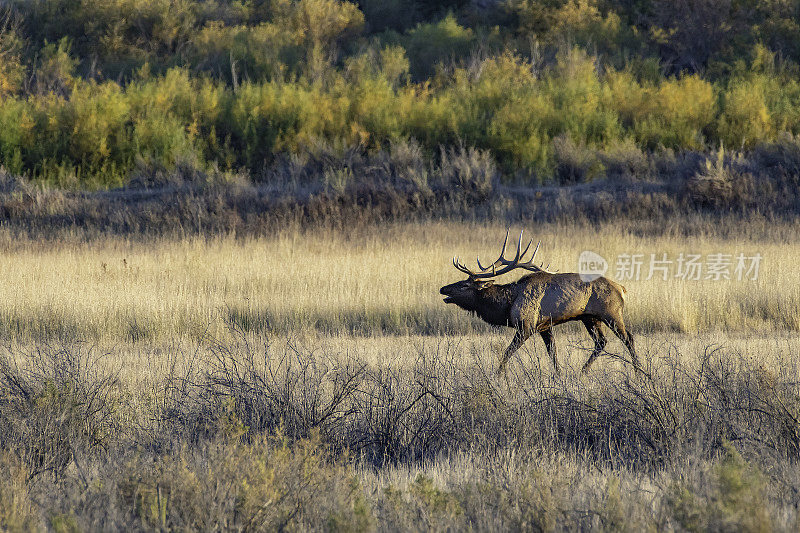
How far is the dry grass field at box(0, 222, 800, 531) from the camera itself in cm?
494

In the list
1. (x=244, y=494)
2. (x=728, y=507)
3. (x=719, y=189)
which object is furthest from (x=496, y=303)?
(x=719, y=189)

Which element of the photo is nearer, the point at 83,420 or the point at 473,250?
the point at 83,420

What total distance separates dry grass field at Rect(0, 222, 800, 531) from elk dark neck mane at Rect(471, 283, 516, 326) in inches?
19.2

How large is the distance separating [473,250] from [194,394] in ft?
33.4

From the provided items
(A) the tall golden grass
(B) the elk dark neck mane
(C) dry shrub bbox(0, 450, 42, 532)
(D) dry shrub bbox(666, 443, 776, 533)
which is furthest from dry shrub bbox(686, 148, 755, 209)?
(C) dry shrub bbox(0, 450, 42, 532)

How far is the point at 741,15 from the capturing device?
122ft

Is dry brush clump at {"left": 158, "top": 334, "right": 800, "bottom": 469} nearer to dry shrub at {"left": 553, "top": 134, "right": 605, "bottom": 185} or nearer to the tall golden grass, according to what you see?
the tall golden grass

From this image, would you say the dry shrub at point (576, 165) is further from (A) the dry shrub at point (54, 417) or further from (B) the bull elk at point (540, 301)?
(A) the dry shrub at point (54, 417)

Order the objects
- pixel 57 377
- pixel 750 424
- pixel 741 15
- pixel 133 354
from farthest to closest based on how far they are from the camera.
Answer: pixel 741 15 < pixel 133 354 < pixel 57 377 < pixel 750 424

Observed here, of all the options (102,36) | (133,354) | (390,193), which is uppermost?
(102,36)

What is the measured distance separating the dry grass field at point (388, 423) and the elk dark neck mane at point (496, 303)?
0.49m

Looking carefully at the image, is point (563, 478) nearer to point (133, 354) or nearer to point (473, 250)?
point (133, 354)

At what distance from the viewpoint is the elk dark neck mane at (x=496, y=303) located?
8.47 metres

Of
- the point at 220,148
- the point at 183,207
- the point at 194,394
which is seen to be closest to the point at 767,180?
the point at 183,207
